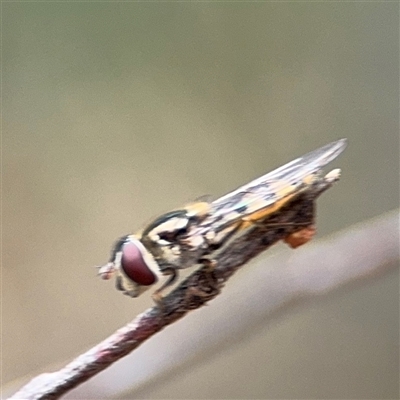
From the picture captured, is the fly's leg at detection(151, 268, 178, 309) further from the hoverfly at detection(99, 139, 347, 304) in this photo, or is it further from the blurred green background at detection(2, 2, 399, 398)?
the blurred green background at detection(2, 2, 399, 398)

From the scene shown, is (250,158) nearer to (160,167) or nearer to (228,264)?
(160,167)

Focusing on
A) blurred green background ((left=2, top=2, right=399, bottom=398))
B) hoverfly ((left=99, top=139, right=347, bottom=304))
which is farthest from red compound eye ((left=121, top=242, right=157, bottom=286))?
blurred green background ((left=2, top=2, right=399, bottom=398))

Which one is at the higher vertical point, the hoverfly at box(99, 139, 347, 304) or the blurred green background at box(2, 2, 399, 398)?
the blurred green background at box(2, 2, 399, 398)

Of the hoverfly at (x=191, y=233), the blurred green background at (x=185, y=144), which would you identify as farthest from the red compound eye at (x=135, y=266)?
the blurred green background at (x=185, y=144)

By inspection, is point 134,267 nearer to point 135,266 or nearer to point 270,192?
point 135,266

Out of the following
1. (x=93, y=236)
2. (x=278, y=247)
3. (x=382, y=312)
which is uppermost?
(x=93, y=236)

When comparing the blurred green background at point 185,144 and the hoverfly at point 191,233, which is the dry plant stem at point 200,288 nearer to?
the hoverfly at point 191,233

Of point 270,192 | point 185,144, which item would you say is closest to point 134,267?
point 270,192

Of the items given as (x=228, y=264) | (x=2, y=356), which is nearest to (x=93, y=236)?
(x=2, y=356)
